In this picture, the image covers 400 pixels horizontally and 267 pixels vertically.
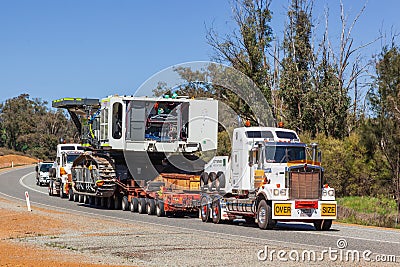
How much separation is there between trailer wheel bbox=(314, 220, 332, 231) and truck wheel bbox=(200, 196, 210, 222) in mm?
4833

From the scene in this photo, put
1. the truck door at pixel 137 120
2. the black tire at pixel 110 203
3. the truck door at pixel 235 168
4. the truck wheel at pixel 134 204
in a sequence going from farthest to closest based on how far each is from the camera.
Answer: the black tire at pixel 110 203, the truck wheel at pixel 134 204, the truck door at pixel 137 120, the truck door at pixel 235 168

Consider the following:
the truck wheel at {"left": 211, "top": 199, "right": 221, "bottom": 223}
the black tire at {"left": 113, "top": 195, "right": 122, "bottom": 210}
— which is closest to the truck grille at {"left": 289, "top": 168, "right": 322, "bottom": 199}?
the truck wheel at {"left": 211, "top": 199, "right": 221, "bottom": 223}

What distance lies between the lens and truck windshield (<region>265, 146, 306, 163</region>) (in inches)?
938

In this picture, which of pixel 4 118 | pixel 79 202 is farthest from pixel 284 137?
pixel 4 118

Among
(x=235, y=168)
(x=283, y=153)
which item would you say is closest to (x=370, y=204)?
(x=235, y=168)

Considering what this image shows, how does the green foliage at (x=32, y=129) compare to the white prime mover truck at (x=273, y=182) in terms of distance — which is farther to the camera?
the green foliage at (x=32, y=129)

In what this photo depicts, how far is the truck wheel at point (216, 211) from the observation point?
26.4m

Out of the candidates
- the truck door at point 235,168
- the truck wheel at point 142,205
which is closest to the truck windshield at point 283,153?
the truck door at point 235,168

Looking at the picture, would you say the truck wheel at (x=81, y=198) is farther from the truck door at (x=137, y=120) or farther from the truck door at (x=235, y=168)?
Answer: the truck door at (x=235, y=168)

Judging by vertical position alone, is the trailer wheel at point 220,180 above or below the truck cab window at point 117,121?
below

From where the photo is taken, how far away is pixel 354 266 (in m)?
14.1

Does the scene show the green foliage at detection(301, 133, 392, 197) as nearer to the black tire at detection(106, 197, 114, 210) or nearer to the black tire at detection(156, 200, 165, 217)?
the black tire at detection(106, 197, 114, 210)

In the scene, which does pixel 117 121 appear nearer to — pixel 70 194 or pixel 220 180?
pixel 220 180

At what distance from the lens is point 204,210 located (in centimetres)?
2750
